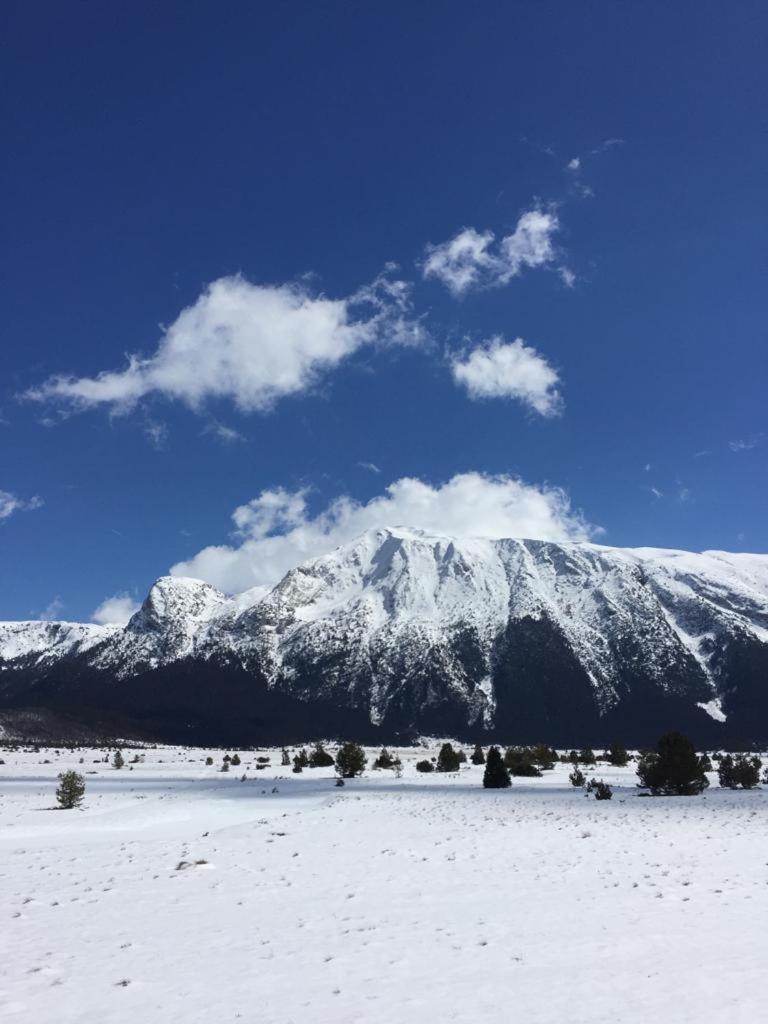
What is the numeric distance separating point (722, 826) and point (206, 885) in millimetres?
19831

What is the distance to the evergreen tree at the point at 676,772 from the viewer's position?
40.7 m

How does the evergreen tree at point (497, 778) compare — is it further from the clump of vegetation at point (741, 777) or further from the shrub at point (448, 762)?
the shrub at point (448, 762)

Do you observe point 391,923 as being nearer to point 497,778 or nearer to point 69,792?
point 69,792

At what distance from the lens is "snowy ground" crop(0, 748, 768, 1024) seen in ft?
28.5

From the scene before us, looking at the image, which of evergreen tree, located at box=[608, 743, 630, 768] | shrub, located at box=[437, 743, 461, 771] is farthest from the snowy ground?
evergreen tree, located at box=[608, 743, 630, 768]

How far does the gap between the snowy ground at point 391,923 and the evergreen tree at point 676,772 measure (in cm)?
1194

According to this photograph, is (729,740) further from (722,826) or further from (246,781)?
(722,826)

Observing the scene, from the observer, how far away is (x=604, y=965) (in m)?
9.91

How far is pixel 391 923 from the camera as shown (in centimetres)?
1273

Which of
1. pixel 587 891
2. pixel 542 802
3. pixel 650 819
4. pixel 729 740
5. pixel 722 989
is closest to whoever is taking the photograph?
pixel 722 989

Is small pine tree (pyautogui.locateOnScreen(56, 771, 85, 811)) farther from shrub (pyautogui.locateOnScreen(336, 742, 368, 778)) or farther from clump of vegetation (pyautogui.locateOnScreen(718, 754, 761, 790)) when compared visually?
clump of vegetation (pyautogui.locateOnScreen(718, 754, 761, 790))

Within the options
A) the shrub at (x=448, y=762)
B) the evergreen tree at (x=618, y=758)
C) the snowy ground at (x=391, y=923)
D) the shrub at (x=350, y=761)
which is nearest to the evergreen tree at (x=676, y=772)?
the snowy ground at (x=391, y=923)

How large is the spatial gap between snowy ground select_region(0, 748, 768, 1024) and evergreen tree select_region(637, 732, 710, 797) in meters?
11.9

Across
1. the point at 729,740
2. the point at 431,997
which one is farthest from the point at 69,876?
the point at 729,740
